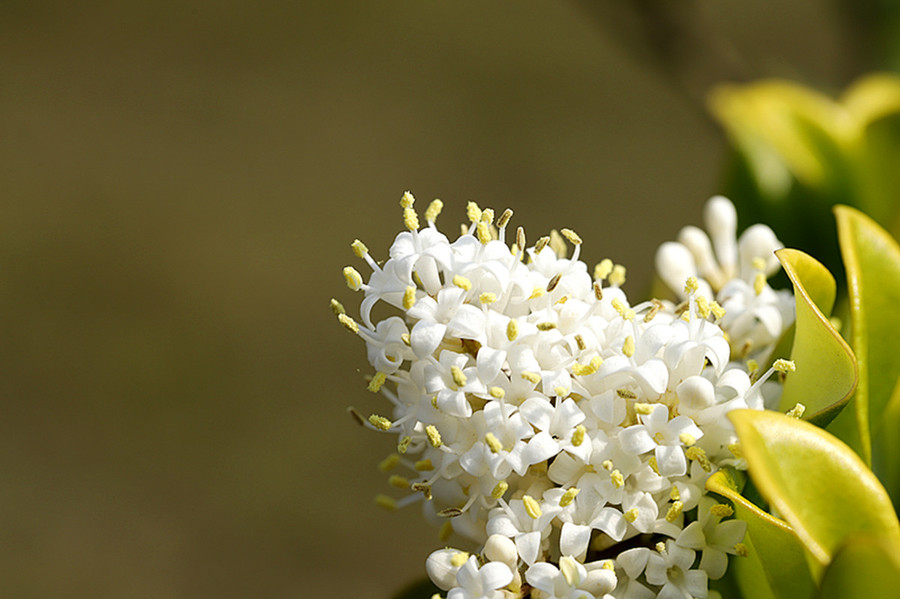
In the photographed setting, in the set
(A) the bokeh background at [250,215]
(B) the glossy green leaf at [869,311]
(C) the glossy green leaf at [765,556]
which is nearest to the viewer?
(C) the glossy green leaf at [765,556]

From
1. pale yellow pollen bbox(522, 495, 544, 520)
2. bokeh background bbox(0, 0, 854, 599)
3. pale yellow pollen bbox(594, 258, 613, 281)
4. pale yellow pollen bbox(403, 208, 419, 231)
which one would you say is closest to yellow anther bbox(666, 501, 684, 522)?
pale yellow pollen bbox(522, 495, 544, 520)

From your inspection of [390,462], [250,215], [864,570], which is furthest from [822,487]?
[250,215]

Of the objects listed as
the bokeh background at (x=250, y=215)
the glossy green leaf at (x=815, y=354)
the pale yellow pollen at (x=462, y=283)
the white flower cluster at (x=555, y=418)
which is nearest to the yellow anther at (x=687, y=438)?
the white flower cluster at (x=555, y=418)

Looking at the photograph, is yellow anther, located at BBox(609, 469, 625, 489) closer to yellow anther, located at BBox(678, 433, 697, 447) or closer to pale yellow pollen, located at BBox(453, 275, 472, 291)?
yellow anther, located at BBox(678, 433, 697, 447)

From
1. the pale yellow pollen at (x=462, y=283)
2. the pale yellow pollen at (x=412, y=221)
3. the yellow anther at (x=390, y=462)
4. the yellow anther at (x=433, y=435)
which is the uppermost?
the pale yellow pollen at (x=412, y=221)

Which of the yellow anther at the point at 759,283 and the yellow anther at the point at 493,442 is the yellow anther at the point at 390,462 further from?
the yellow anther at the point at 759,283

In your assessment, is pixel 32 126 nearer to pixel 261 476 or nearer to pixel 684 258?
pixel 261 476

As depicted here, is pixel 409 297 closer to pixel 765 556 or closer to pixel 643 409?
pixel 643 409

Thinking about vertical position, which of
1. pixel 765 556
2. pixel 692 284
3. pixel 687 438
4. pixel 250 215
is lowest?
pixel 765 556

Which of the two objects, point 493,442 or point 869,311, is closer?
point 493,442
